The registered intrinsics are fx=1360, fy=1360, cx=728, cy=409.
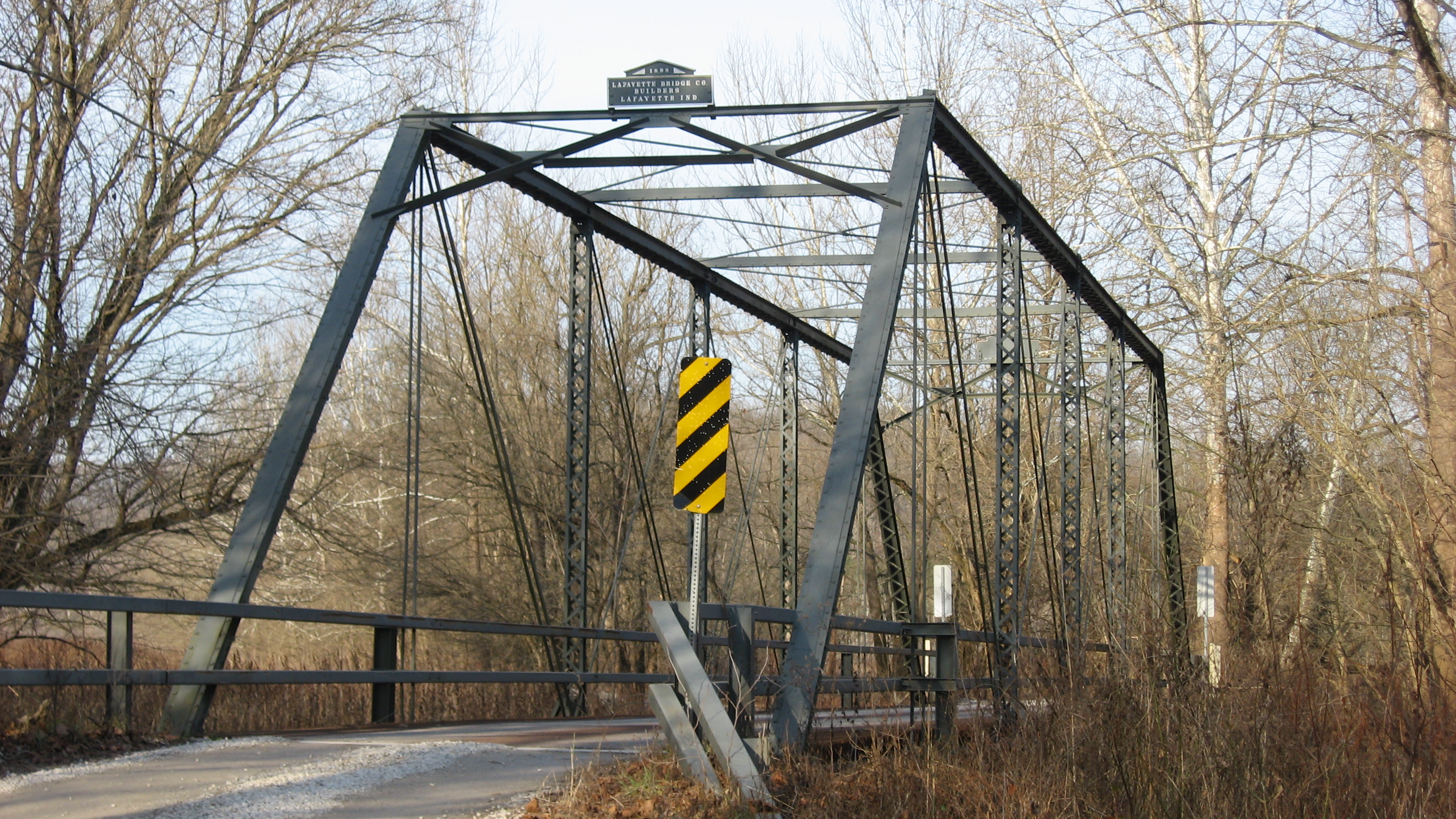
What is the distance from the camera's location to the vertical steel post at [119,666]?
322 inches

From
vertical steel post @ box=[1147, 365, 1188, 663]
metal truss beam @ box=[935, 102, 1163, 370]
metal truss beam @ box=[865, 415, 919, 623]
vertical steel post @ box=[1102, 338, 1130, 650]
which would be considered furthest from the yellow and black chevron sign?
vertical steel post @ box=[1147, 365, 1188, 663]

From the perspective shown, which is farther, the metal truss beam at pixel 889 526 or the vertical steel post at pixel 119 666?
the metal truss beam at pixel 889 526

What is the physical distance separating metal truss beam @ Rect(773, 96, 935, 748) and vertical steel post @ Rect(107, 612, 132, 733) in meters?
3.94

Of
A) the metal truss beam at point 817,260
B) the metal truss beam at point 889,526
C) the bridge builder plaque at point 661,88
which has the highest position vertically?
the bridge builder plaque at point 661,88

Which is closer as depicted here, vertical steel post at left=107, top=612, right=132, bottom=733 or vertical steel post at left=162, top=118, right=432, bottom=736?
vertical steel post at left=107, top=612, right=132, bottom=733

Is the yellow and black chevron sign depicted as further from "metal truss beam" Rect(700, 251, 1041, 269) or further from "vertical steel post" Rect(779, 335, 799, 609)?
"vertical steel post" Rect(779, 335, 799, 609)

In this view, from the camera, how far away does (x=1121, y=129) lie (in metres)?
21.8

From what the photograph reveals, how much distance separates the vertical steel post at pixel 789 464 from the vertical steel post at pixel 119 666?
10420 mm

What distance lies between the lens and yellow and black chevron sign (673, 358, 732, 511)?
8.49 metres

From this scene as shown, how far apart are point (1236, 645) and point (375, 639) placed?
682 cm

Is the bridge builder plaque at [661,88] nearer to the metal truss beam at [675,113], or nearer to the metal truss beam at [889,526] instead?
the metal truss beam at [675,113]

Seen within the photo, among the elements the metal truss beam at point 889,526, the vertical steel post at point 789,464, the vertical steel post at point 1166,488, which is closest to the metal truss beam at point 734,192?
the vertical steel post at point 789,464

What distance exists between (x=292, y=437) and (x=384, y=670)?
2.03 metres

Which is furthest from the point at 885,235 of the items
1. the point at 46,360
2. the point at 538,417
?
the point at 538,417
